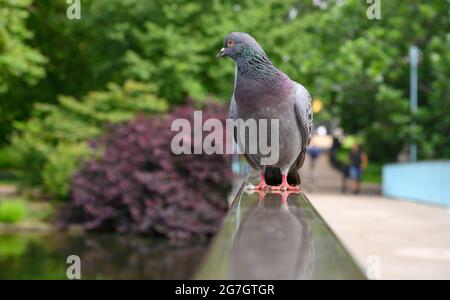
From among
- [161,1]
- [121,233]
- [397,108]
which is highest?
[161,1]

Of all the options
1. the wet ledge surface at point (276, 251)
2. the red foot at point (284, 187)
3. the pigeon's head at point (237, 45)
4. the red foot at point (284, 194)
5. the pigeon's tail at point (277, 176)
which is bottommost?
the wet ledge surface at point (276, 251)

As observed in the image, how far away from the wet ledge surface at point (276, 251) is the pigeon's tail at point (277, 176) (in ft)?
3.89

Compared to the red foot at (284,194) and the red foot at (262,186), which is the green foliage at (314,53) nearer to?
the red foot at (262,186)

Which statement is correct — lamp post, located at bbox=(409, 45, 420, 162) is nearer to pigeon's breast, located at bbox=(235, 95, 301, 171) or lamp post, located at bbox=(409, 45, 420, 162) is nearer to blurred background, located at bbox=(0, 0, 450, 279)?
blurred background, located at bbox=(0, 0, 450, 279)

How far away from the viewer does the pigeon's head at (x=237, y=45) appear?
2.32 metres

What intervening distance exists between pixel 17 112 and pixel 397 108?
482 inches

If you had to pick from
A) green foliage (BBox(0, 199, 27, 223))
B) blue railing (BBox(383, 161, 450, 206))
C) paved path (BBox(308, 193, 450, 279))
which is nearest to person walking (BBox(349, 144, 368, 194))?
blue railing (BBox(383, 161, 450, 206))

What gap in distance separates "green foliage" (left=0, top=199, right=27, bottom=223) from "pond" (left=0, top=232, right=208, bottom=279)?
33.5 inches

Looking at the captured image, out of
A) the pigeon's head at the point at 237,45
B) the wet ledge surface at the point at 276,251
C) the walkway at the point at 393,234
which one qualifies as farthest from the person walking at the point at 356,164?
the wet ledge surface at the point at 276,251

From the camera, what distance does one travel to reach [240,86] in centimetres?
235

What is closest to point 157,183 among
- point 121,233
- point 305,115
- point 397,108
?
point 121,233
